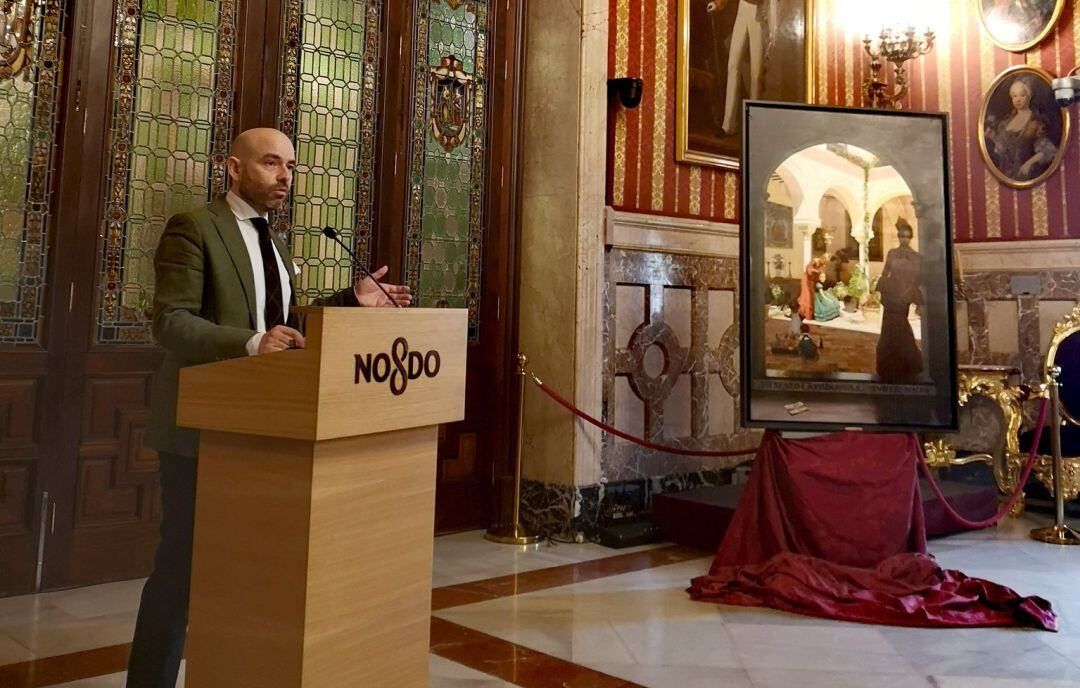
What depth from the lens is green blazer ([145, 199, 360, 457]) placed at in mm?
2137

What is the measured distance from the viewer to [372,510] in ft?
5.91

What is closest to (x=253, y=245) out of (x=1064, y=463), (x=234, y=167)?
(x=234, y=167)

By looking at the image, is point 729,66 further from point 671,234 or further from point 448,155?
point 448,155

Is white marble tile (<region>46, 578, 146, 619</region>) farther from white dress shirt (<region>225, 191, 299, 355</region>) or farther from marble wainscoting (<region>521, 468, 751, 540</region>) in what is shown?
marble wainscoting (<region>521, 468, 751, 540</region>)

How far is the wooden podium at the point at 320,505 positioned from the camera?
166 cm

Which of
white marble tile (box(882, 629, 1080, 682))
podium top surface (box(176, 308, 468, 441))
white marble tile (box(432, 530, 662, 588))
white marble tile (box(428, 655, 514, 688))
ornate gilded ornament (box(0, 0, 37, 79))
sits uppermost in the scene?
ornate gilded ornament (box(0, 0, 37, 79))

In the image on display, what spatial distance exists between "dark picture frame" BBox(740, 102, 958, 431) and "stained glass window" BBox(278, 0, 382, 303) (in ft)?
6.86

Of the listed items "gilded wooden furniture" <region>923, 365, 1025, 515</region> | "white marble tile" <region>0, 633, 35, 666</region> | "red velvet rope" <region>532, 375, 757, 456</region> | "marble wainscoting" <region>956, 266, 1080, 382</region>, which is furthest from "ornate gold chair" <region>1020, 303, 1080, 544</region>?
"white marble tile" <region>0, 633, 35, 666</region>

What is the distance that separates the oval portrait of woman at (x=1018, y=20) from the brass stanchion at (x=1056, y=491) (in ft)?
9.18

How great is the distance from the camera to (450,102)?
523 centimetres

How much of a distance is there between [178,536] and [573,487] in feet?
10.3

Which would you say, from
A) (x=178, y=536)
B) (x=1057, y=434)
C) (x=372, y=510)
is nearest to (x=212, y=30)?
(x=178, y=536)

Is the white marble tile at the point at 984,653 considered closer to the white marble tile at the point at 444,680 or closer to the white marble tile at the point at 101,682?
the white marble tile at the point at 444,680

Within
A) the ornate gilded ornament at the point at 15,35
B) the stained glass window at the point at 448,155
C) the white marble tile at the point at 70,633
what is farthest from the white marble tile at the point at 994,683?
the ornate gilded ornament at the point at 15,35
